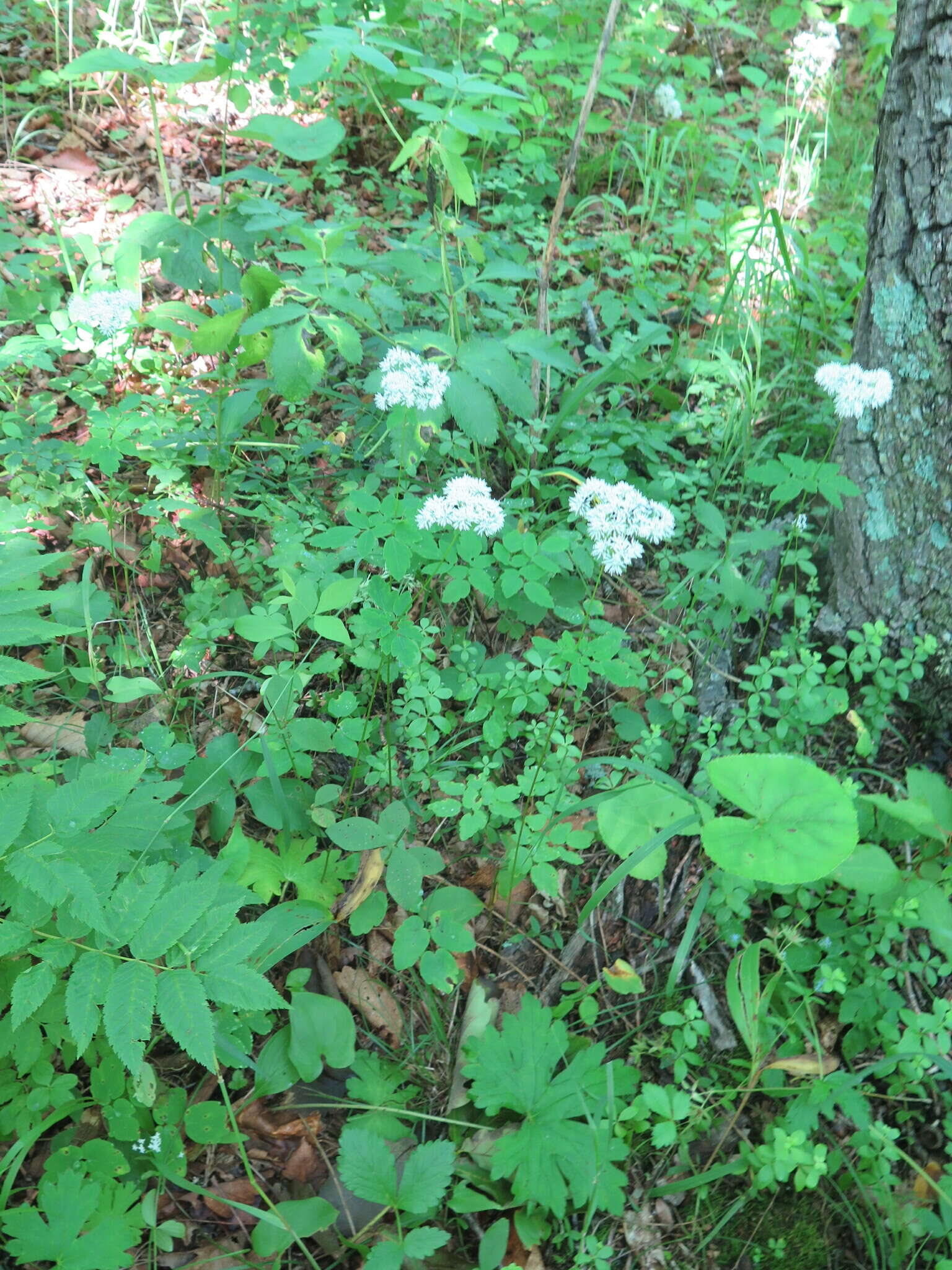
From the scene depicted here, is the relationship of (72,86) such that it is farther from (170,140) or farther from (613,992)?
(613,992)

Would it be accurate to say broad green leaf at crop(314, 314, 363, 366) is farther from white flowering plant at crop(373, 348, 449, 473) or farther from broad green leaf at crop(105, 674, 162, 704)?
broad green leaf at crop(105, 674, 162, 704)

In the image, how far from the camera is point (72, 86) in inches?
146

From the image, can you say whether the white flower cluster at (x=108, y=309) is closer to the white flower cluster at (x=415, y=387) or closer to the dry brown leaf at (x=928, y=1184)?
the white flower cluster at (x=415, y=387)

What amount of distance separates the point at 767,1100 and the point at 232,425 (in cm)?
214

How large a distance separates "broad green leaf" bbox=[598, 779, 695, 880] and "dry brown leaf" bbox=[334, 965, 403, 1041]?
0.56 metres

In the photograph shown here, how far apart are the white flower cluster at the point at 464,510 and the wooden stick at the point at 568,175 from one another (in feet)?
1.72

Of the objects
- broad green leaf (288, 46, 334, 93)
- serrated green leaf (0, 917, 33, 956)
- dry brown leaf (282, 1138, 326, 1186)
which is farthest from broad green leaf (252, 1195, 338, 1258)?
broad green leaf (288, 46, 334, 93)

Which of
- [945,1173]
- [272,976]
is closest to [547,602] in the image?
[272,976]

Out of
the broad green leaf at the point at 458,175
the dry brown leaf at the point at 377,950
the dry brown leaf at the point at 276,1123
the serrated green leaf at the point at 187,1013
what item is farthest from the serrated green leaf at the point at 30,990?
the broad green leaf at the point at 458,175

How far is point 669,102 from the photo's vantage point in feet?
12.0

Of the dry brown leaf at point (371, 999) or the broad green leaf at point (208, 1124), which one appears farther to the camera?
the dry brown leaf at point (371, 999)

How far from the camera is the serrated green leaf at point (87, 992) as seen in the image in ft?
3.84

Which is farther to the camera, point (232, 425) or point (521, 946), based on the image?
point (232, 425)

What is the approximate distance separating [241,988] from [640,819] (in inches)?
32.9
